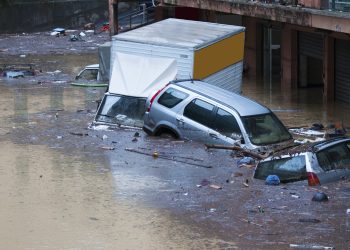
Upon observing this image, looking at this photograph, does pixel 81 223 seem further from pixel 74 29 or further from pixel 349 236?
pixel 74 29

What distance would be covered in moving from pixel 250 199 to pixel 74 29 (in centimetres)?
4193

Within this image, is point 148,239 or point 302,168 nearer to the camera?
point 148,239

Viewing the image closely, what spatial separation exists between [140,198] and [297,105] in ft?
43.3

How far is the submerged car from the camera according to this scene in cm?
1711

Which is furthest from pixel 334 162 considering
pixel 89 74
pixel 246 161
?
pixel 89 74

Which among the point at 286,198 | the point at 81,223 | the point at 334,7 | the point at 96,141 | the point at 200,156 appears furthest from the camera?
the point at 334,7

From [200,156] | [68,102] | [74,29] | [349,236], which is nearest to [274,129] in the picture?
[200,156]

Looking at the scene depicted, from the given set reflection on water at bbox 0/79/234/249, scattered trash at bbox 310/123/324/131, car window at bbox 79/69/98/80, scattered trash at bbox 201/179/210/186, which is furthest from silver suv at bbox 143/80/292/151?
car window at bbox 79/69/98/80

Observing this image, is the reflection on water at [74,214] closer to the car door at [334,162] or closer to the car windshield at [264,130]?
the car door at [334,162]

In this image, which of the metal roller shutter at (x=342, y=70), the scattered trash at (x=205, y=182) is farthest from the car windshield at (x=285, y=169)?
the metal roller shutter at (x=342, y=70)

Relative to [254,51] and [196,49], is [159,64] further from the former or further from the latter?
[254,51]

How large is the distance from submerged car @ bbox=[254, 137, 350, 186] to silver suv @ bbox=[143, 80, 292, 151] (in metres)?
2.68

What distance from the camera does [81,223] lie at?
15891 mm

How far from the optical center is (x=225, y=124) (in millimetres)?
20984
